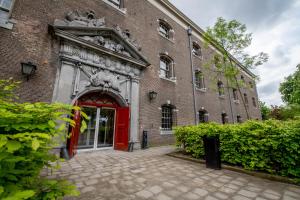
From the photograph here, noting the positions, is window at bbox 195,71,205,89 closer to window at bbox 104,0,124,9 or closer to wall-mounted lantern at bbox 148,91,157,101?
wall-mounted lantern at bbox 148,91,157,101

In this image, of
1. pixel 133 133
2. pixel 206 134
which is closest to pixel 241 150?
pixel 206 134

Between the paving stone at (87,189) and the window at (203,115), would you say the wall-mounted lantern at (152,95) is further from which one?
the paving stone at (87,189)

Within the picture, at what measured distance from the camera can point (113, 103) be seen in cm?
787

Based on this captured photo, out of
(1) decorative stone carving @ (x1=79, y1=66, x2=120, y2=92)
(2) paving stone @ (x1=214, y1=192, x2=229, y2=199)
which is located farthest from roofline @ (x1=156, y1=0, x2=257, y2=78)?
(2) paving stone @ (x1=214, y1=192, x2=229, y2=199)

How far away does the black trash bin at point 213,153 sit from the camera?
4586 mm

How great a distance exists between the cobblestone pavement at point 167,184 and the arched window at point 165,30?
10464mm

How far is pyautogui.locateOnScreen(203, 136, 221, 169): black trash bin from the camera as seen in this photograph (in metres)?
4.59

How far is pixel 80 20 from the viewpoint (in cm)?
681

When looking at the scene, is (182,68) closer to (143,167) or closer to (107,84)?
(107,84)

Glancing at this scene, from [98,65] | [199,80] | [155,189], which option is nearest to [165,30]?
[199,80]

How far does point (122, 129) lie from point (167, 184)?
4609mm

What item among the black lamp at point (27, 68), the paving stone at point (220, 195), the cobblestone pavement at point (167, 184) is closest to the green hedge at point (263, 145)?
the cobblestone pavement at point (167, 184)

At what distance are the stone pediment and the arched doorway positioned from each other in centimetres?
229

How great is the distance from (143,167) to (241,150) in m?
3.11
